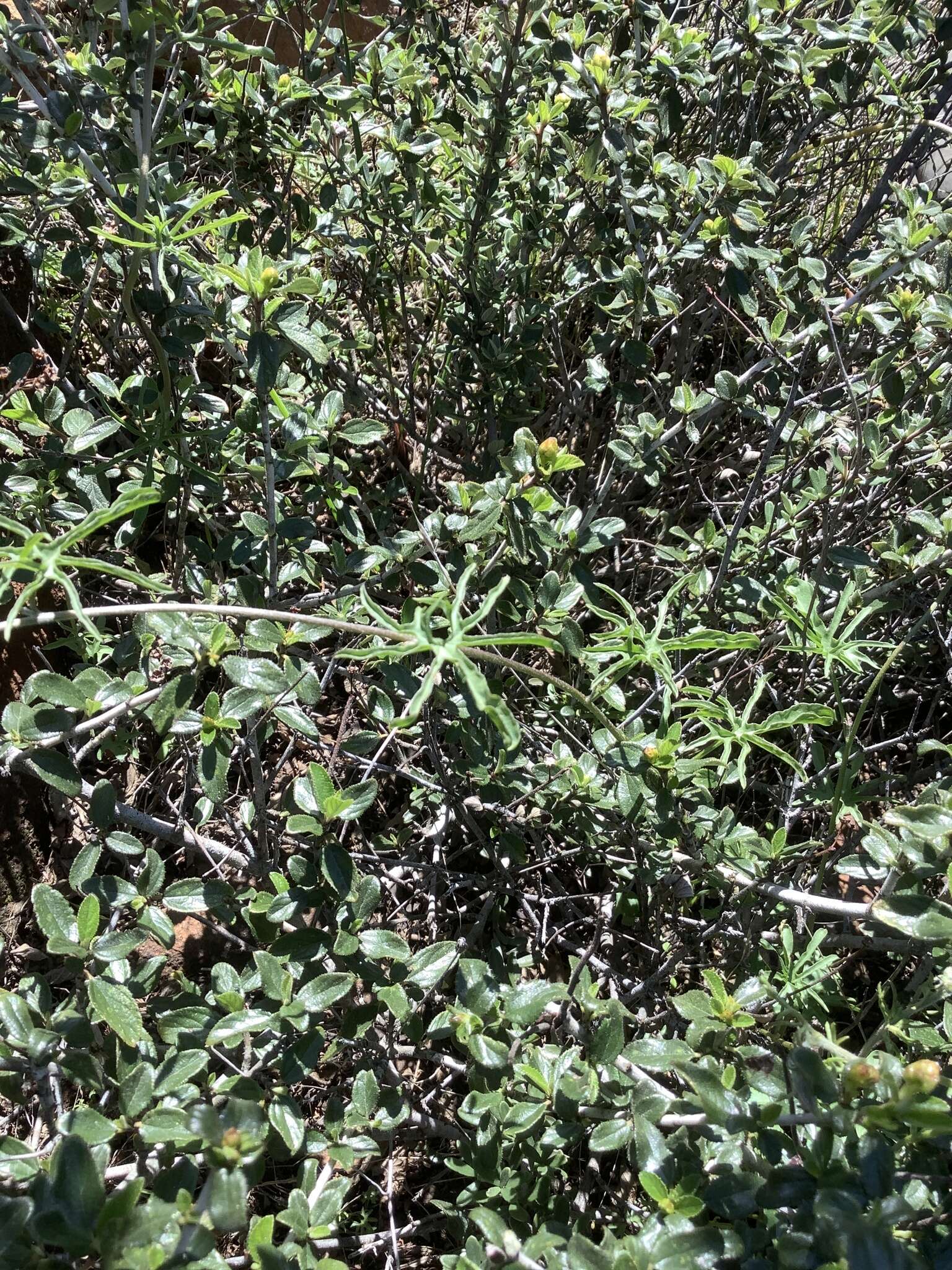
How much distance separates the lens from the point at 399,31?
2316mm

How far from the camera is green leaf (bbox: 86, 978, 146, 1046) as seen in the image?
1.16 m

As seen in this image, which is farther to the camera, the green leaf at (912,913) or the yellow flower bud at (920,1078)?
the green leaf at (912,913)

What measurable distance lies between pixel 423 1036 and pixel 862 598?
1.17 metres

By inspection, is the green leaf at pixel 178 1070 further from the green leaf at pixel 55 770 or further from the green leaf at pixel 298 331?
the green leaf at pixel 298 331

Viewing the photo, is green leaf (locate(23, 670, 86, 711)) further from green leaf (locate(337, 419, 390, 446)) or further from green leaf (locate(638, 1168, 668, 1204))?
green leaf (locate(638, 1168, 668, 1204))

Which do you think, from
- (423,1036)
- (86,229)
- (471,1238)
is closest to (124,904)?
(423,1036)

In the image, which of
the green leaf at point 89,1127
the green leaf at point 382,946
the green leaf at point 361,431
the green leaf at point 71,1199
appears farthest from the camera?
the green leaf at point 361,431

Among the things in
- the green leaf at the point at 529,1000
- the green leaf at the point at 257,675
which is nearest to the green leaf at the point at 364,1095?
the green leaf at the point at 529,1000

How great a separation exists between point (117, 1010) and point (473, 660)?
0.78 meters

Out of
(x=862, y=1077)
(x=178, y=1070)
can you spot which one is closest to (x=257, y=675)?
(x=178, y=1070)

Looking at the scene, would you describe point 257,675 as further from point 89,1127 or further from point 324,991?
point 89,1127

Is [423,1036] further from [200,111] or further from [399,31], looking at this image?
[399,31]

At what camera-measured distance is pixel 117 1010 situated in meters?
1.17

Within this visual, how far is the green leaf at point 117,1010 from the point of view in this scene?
3.80 ft
